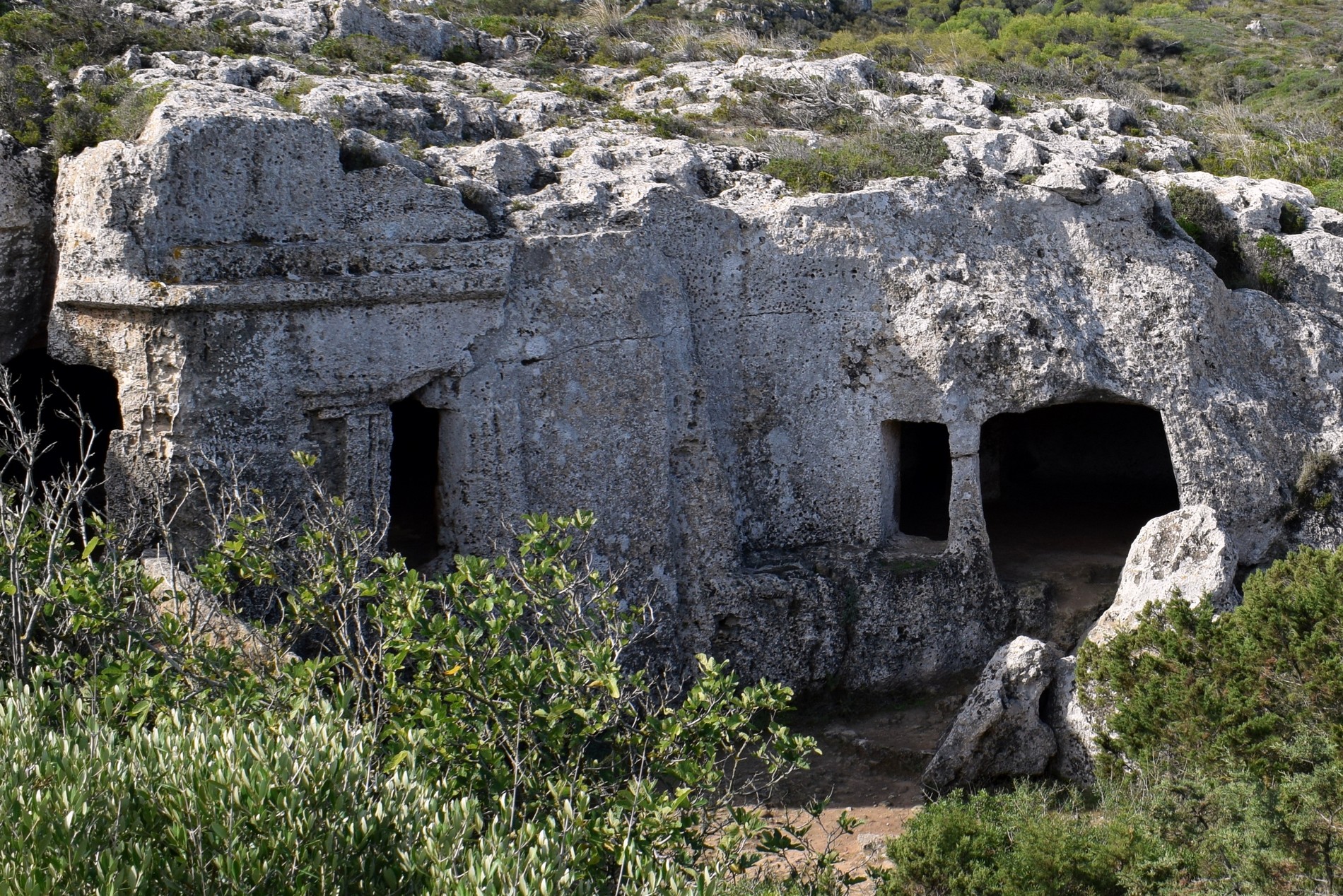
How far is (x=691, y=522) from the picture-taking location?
9.93 m

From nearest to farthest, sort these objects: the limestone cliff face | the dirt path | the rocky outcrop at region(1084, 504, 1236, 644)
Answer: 1. the limestone cliff face
2. the dirt path
3. the rocky outcrop at region(1084, 504, 1236, 644)

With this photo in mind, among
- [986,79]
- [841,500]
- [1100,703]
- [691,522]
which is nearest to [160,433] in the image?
[691,522]

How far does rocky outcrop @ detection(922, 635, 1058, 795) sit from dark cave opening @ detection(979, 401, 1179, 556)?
12.9 feet

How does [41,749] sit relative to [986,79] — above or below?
below

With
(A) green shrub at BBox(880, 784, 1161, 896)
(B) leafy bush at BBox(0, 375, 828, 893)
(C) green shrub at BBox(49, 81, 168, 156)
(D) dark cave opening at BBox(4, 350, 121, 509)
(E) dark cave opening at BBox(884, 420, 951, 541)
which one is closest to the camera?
(B) leafy bush at BBox(0, 375, 828, 893)

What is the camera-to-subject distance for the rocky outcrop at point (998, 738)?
8.77 meters

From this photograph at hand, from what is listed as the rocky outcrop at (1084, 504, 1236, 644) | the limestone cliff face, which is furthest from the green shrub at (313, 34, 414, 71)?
the rocky outcrop at (1084, 504, 1236, 644)

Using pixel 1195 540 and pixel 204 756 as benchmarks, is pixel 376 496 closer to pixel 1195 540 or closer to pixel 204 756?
pixel 204 756

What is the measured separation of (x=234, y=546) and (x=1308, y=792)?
608 cm

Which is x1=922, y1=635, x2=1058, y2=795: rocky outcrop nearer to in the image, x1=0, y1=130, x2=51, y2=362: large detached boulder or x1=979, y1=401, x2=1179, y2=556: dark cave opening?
x1=979, y1=401, x2=1179, y2=556: dark cave opening

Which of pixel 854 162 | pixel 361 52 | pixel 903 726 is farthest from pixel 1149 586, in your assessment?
pixel 361 52

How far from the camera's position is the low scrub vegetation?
Result: 667 centimetres

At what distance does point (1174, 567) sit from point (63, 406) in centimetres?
946

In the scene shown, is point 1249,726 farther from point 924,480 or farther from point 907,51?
point 907,51
